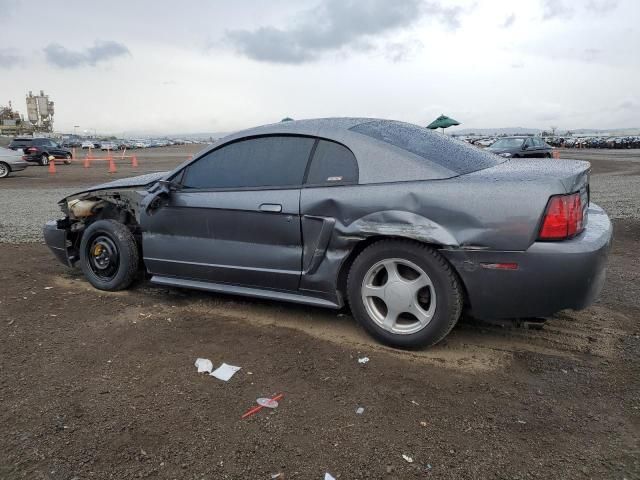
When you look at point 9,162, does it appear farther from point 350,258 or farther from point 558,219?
point 558,219

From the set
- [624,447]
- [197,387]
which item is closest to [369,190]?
[197,387]

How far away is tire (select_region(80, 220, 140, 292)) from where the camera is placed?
4629 millimetres

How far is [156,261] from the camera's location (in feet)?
14.3

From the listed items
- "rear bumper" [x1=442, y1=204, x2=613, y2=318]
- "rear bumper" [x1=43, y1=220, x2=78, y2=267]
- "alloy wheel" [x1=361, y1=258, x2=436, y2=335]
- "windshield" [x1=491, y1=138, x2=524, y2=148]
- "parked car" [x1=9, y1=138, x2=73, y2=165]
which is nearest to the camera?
"rear bumper" [x1=442, y1=204, x2=613, y2=318]

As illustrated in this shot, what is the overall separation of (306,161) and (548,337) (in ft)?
7.03

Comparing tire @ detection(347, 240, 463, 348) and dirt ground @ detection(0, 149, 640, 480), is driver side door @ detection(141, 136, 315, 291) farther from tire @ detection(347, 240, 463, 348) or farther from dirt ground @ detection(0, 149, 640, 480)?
tire @ detection(347, 240, 463, 348)

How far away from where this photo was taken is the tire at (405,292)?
3143 millimetres

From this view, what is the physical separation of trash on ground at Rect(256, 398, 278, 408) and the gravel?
5.86 m

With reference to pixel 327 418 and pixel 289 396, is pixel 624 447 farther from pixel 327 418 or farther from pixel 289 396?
pixel 289 396

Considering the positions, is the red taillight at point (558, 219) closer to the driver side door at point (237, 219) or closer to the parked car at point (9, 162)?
the driver side door at point (237, 219)

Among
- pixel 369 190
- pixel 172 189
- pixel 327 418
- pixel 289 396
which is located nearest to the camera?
pixel 327 418

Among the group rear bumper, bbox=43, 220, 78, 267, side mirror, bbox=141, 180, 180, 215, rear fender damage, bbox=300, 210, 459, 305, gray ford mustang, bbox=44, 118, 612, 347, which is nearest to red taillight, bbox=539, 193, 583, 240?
gray ford mustang, bbox=44, 118, 612, 347

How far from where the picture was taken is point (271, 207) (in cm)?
368

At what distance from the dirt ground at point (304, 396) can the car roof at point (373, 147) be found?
1184 mm
